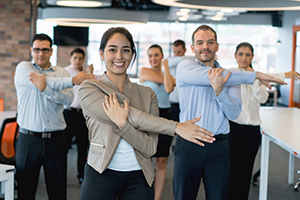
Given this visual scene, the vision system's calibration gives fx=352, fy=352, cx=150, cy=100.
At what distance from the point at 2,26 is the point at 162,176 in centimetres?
431

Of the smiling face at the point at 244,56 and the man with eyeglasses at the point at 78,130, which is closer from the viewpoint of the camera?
the smiling face at the point at 244,56

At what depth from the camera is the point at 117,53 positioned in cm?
187

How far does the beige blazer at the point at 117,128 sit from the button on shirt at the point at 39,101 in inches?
49.9

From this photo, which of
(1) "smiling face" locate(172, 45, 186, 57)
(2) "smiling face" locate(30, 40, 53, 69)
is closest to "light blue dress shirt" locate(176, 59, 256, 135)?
(2) "smiling face" locate(30, 40, 53, 69)

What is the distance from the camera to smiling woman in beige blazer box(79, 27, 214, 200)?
69.7 inches

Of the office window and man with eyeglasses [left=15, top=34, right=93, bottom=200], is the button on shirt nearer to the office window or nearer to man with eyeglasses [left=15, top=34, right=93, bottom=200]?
man with eyeglasses [left=15, top=34, right=93, bottom=200]

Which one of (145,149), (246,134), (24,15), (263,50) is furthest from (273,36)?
(145,149)

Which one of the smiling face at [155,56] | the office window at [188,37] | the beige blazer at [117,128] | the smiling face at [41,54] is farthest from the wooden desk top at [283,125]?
the office window at [188,37]

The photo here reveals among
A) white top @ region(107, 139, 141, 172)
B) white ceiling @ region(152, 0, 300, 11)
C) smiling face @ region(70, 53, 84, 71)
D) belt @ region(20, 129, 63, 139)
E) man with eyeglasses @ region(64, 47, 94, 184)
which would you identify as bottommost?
man with eyeglasses @ region(64, 47, 94, 184)

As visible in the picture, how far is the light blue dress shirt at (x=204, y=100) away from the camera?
2.54 meters

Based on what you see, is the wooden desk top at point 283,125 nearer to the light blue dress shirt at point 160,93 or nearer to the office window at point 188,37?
the light blue dress shirt at point 160,93

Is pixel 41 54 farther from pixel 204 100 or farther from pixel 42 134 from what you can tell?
pixel 204 100

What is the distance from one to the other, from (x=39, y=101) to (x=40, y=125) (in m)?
0.22

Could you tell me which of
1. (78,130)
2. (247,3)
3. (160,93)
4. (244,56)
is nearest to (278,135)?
(244,56)
